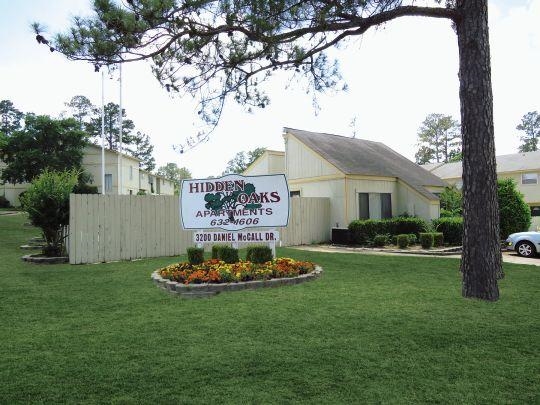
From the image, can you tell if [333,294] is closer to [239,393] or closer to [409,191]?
[239,393]

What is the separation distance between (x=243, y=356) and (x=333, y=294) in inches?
129

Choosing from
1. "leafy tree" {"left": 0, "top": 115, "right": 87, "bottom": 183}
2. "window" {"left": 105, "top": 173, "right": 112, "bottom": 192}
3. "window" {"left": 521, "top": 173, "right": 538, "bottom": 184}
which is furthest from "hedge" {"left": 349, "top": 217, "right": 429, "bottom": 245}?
"window" {"left": 105, "top": 173, "right": 112, "bottom": 192}

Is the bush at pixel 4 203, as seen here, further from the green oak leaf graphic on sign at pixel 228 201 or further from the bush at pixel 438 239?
the bush at pixel 438 239

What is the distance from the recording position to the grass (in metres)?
3.46

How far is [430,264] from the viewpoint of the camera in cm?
1140

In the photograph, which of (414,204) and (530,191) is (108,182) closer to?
(414,204)

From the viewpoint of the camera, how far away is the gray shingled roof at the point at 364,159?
2005cm

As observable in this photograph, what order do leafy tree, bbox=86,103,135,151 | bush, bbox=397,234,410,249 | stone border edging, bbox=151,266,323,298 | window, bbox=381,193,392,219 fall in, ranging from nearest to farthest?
stone border edging, bbox=151,266,323,298 → bush, bbox=397,234,410,249 → window, bbox=381,193,392,219 → leafy tree, bbox=86,103,135,151

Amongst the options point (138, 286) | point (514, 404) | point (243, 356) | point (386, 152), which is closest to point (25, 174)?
point (386, 152)

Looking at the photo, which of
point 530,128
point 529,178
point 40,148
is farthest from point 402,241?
point 530,128

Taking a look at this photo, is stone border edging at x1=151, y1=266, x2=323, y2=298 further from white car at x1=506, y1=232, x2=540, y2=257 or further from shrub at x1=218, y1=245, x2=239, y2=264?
white car at x1=506, y1=232, x2=540, y2=257

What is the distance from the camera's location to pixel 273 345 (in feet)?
14.9

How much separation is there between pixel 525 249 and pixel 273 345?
1259 cm

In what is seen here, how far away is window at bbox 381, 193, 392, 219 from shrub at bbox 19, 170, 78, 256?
13.5 metres
